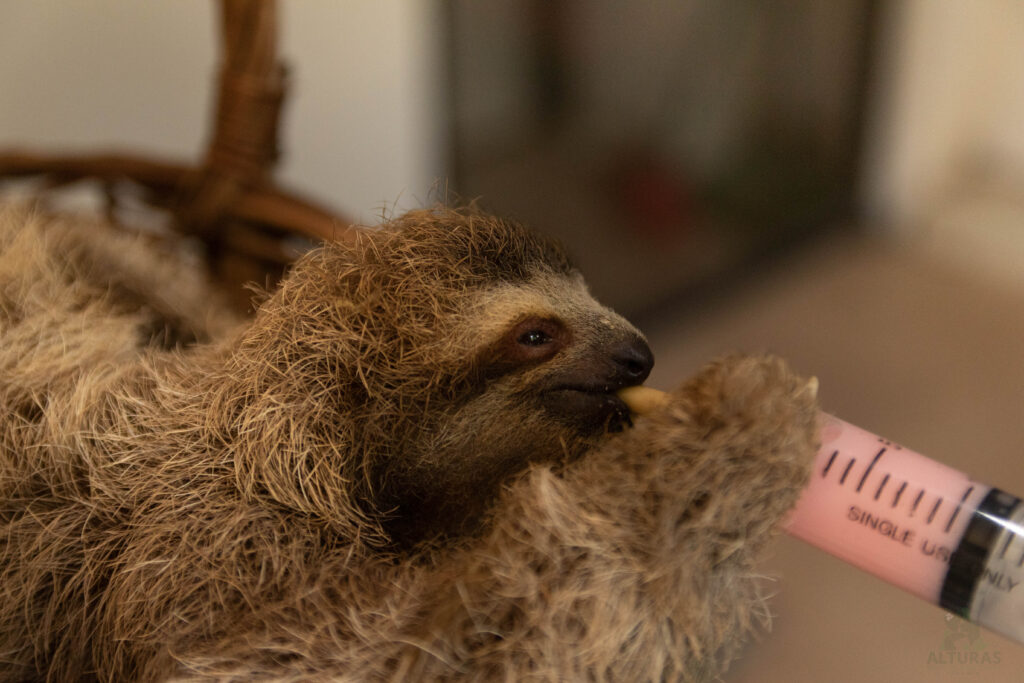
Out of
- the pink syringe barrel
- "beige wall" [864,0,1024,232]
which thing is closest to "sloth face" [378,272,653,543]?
the pink syringe barrel

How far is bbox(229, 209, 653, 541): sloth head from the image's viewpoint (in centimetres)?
58

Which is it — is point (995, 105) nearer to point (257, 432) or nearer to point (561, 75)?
point (561, 75)

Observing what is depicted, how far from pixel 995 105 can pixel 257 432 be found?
223 cm

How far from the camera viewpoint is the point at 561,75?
175cm

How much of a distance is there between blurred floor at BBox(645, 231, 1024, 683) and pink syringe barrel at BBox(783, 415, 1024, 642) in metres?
0.08

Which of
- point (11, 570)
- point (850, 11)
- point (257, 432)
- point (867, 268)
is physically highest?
point (850, 11)

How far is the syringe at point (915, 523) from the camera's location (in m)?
0.56

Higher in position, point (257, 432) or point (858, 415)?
point (257, 432)

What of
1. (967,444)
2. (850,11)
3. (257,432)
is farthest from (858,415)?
(850,11)

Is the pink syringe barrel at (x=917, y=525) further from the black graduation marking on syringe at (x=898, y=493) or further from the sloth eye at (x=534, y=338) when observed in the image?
the sloth eye at (x=534, y=338)

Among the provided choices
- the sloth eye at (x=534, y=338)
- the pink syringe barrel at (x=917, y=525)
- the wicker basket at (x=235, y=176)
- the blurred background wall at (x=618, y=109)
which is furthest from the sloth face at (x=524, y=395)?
the blurred background wall at (x=618, y=109)

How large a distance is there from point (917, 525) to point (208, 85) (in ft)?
4.96

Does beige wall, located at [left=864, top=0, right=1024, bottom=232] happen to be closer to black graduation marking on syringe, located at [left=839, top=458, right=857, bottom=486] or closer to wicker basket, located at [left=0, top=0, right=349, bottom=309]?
wicker basket, located at [left=0, top=0, right=349, bottom=309]

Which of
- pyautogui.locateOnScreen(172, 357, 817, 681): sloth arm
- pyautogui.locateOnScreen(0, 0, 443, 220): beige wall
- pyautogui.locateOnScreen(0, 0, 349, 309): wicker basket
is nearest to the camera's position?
pyautogui.locateOnScreen(172, 357, 817, 681): sloth arm
